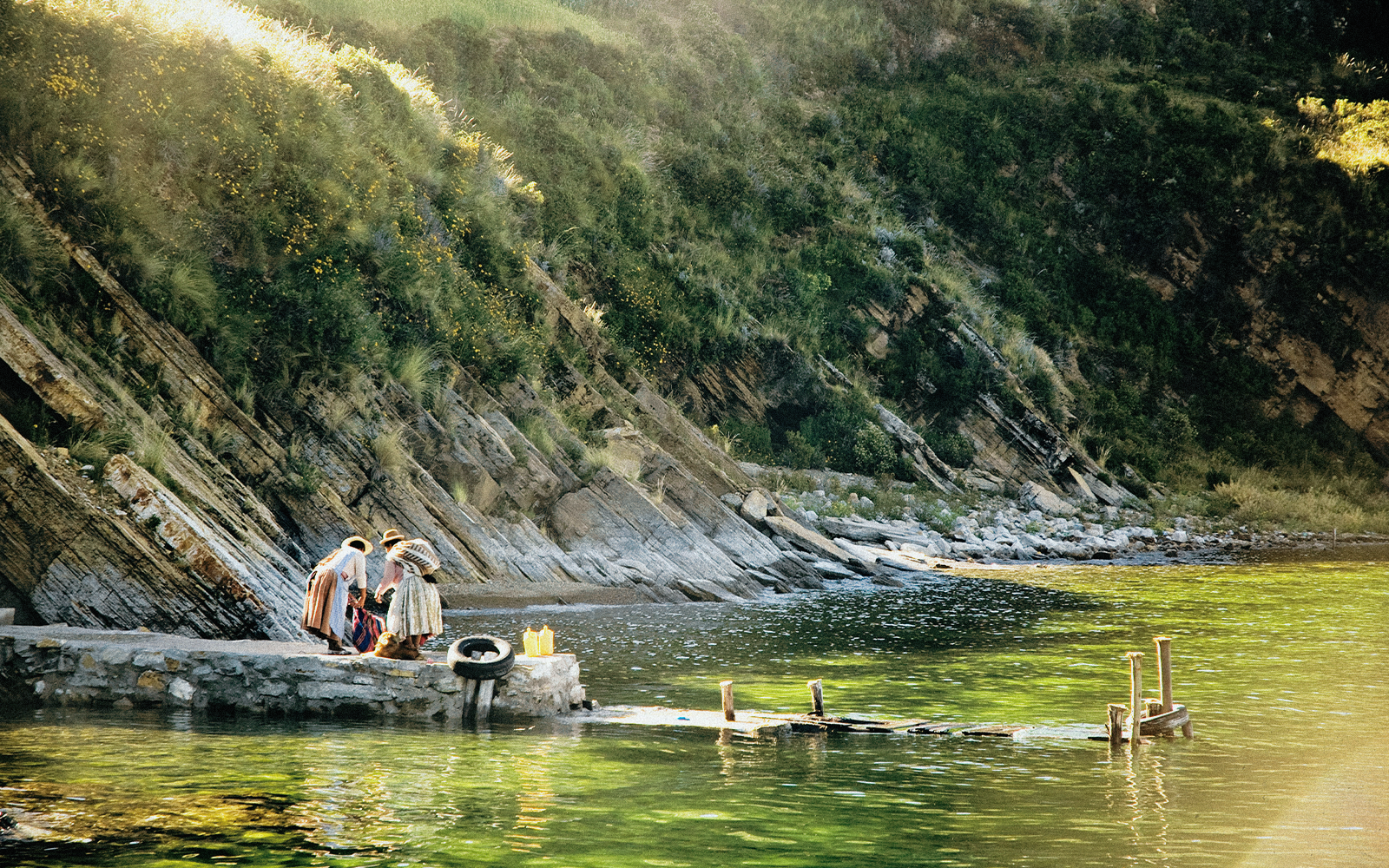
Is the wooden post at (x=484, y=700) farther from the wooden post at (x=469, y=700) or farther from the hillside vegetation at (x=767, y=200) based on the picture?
the hillside vegetation at (x=767, y=200)

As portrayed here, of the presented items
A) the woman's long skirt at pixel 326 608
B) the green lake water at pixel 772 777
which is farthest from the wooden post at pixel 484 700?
the woman's long skirt at pixel 326 608

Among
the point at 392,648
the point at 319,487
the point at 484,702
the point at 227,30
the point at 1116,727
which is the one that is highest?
the point at 227,30

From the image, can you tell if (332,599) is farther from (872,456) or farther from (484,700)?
(872,456)

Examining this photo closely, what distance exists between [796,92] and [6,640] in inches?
1753

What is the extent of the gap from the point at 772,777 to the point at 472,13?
36.2 meters

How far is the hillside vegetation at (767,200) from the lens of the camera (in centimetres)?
2056

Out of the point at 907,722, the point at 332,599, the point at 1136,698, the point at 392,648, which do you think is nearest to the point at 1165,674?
the point at 1136,698

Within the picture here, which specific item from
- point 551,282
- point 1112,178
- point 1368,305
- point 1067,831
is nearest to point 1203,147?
point 1112,178

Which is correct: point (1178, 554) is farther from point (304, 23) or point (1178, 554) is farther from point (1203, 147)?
point (304, 23)

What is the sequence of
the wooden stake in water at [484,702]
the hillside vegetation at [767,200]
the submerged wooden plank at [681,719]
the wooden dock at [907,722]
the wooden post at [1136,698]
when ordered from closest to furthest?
the wooden post at [1136,698]
the wooden dock at [907,722]
the submerged wooden plank at [681,719]
the wooden stake in water at [484,702]
the hillside vegetation at [767,200]

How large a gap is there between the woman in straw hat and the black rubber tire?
1260 mm

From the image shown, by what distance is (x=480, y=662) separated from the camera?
12156 mm

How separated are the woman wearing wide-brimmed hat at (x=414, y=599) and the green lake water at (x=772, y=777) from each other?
3.56ft

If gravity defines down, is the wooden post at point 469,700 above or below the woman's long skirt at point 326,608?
below
